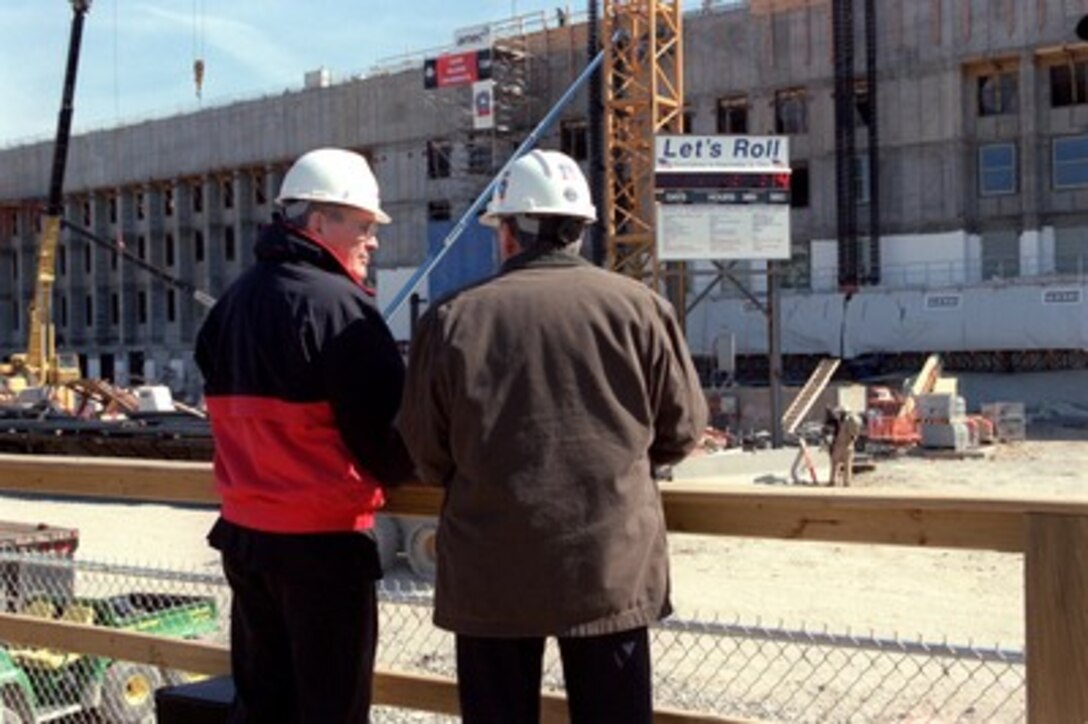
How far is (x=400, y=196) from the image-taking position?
56000mm

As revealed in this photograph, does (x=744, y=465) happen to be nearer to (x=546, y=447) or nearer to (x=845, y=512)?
(x=845, y=512)

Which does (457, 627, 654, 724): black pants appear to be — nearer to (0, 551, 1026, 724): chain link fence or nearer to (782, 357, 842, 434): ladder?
(0, 551, 1026, 724): chain link fence

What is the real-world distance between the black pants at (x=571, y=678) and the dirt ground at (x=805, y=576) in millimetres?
4171

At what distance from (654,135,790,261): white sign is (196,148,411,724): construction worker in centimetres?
2361

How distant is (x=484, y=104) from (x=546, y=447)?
49.5 meters

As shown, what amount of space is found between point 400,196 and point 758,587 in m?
45.3

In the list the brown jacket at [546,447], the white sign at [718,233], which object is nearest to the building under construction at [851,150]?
the white sign at [718,233]

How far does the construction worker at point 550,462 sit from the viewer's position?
2697mm

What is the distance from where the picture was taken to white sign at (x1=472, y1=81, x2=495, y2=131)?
2003 inches

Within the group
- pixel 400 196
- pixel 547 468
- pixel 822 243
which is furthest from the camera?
pixel 400 196

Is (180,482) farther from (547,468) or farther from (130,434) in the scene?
(130,434)

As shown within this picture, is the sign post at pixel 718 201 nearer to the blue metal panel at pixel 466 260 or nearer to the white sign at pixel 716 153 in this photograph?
the white sign at pixel 716 153

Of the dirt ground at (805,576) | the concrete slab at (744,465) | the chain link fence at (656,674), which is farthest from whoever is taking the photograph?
the concrete slab at (744,465)

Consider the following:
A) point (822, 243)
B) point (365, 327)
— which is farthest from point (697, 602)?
point (822, 243)
